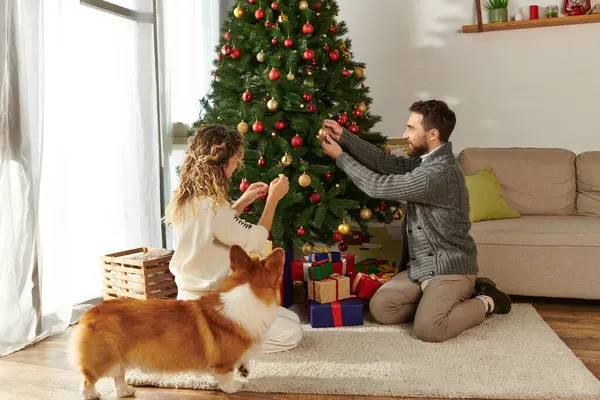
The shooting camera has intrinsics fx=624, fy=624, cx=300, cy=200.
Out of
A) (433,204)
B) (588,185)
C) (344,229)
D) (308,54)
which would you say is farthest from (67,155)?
(588,185)

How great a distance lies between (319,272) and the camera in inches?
119

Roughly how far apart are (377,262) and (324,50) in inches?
54.2

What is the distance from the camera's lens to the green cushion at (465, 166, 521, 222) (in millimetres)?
3639

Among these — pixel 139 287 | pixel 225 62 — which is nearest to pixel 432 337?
pixel 139 287

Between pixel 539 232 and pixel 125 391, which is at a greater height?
pixel 539 232

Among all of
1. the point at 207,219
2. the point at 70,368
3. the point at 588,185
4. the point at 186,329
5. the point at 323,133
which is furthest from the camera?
the point at 588,185

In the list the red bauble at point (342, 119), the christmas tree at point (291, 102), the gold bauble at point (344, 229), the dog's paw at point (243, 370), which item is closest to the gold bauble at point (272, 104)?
the christmas tree at point (291, 102)

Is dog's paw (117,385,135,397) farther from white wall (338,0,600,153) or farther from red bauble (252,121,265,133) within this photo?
white wall (338,0,600,153)

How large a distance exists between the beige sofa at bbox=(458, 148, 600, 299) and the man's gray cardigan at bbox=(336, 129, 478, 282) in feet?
1.75

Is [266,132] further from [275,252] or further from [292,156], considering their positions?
[275,252]

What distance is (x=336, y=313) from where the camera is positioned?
2.95 m

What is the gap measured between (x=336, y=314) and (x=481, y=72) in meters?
2.38

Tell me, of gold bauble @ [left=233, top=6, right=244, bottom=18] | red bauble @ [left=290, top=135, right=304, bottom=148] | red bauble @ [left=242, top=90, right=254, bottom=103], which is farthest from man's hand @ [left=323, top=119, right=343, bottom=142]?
gold bauble @ [left=233, top=6, right=244, bottom=18]

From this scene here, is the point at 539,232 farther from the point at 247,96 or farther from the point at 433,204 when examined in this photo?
the point at 247,96
